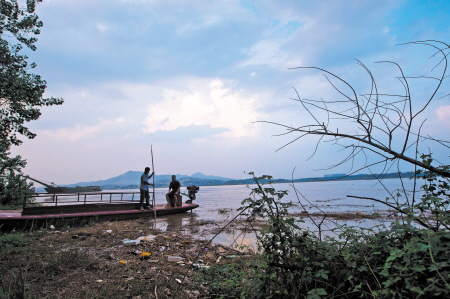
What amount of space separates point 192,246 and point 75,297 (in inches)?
159

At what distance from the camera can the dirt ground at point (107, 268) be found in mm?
3373

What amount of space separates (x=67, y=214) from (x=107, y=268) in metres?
6.90

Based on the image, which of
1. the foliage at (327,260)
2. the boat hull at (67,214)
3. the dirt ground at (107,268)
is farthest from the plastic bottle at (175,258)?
the boat hull at (67,214)

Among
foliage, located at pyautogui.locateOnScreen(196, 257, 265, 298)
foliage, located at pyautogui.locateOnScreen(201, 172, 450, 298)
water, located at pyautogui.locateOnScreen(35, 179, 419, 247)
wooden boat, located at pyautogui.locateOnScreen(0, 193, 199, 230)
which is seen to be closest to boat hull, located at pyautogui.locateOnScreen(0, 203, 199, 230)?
wooden boat, located at pyautogui.locateOnScreen(0, 193, 199, 230)

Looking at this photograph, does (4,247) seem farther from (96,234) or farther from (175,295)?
(175,295)

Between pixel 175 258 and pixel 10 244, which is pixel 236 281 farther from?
pixel 10 244

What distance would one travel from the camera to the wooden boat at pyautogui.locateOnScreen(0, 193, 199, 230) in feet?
27.7

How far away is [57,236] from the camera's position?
7.05 m

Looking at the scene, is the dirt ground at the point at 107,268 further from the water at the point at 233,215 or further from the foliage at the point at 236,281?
the water at the point at 233,215

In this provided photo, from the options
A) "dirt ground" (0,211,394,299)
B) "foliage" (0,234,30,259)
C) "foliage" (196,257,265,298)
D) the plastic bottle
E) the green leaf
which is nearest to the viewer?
the green leaf

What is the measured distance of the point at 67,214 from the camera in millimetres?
9758

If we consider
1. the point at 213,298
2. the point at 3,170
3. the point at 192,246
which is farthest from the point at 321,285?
the point at 3,170

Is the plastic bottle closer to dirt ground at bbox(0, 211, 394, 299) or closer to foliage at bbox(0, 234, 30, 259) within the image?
dirt ground at bbox(0, 211, 394, 299)

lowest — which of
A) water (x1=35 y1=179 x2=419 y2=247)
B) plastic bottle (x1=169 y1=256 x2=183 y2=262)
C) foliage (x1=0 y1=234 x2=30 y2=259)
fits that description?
water (x1=35 y1=179 x2=419 y2=247)
